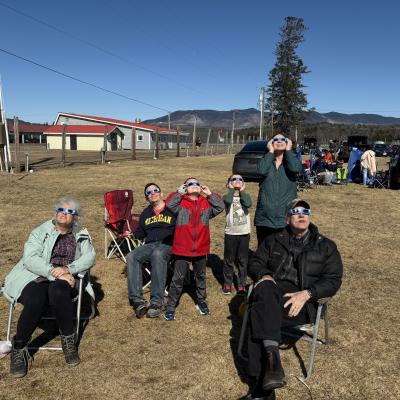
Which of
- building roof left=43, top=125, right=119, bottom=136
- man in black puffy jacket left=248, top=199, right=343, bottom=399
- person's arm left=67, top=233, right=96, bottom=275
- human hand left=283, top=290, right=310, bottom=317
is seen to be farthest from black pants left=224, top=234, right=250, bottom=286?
building roof left=43, top=125, right=119, bottom=136

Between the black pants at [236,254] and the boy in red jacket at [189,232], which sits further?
the black pants at [236,254]

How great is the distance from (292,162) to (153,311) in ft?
7.30

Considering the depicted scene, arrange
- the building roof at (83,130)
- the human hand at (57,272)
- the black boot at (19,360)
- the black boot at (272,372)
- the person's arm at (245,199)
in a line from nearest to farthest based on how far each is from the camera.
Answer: the black boot at (272,372) < the black boot at (19,360) < the human hand at (57,272) < the person's arm at (245,199) < the building roof at (83,130)

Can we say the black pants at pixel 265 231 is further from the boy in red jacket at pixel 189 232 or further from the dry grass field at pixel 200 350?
the dry grass field at pixel 200 350

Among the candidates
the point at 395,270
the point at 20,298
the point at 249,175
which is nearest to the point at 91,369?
the point at 20,298

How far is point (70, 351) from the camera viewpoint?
3406 millimetres

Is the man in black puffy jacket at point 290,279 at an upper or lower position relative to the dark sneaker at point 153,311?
upper

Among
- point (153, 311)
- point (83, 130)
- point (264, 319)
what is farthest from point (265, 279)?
point (83, 130)

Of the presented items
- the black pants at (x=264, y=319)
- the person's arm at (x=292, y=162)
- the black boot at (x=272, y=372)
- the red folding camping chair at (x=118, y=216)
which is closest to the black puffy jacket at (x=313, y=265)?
the black pants at (x=264, y=319)

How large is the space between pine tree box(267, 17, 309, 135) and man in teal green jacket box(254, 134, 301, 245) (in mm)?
56727

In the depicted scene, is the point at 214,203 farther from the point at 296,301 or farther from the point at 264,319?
the point at 264,319

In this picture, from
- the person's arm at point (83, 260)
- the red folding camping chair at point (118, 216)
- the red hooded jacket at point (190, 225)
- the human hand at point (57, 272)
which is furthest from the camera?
the red folding camping chair at point (118, 216)

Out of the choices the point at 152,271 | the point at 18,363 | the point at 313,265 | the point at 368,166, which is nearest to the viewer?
the point at 18,363

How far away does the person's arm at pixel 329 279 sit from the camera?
3340mm
